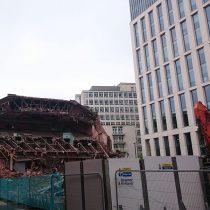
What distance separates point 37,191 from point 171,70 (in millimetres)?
35372

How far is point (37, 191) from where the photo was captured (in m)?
13.7

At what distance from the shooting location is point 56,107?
1539 inches

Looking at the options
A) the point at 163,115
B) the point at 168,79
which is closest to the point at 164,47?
the point at 168,79

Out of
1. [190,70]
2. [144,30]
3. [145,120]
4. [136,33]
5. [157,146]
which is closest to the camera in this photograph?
[190,70]

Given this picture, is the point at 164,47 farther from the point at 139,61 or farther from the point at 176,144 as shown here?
the point at 176,144

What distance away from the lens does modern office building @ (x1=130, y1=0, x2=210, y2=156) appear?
137ft

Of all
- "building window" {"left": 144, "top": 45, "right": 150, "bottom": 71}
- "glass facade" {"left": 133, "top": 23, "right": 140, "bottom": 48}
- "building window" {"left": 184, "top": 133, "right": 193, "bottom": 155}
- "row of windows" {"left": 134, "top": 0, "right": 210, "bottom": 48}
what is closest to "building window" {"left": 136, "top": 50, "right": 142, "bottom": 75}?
"row of windows" {"left": 134, "top": 0, "right": 210, "bottom": 48}

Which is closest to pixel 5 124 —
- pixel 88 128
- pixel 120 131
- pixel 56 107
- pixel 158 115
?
pixel 56 107

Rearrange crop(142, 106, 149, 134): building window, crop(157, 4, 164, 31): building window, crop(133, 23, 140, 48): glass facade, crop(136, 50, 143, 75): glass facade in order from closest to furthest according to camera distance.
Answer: crop(157, 4, 164, 31): building window, crop(142, 106, 149, 134): building window, crop(136, 50, 143, 75): glass facade, crop(133, 23, 140, 48): glass facade

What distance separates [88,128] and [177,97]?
12920 millimetres

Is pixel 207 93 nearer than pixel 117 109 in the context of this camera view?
Yes

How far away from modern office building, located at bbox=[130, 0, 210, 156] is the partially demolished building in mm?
10993

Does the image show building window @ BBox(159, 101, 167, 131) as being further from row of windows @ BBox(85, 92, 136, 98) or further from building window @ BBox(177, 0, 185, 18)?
row of windows @ BBox(85, 92, 136, 98)

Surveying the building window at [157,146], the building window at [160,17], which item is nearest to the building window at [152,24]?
the building window at [160,17]
